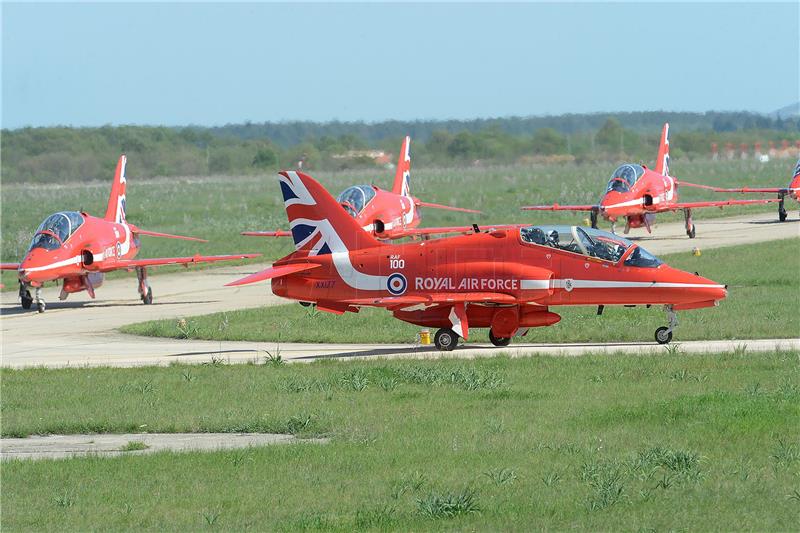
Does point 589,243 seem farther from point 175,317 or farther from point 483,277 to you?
point 175,317

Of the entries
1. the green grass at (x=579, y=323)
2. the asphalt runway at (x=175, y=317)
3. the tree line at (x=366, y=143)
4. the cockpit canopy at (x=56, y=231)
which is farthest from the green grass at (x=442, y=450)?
the tree line at (x=366, y=143)

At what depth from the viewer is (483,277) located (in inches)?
939

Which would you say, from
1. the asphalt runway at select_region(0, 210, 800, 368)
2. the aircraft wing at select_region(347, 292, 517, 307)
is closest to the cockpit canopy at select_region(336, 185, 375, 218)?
the asphalt runway at select_region(0, 210, 800, 368)

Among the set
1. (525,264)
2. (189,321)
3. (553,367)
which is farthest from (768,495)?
(189,321)

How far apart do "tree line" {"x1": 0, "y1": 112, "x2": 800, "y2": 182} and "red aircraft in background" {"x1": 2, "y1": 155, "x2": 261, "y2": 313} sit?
47.6 meters

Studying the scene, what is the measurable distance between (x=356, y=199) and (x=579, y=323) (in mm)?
18637

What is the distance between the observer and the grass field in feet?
185

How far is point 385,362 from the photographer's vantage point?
22.3 metres

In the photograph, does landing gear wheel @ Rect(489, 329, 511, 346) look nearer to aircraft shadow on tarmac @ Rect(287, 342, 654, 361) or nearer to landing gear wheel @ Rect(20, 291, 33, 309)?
aircraft shadow on tarmac @ Rect(287, 342, 654, 361)

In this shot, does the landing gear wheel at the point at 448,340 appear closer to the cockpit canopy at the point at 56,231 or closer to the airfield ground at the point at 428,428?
the airfield ground at the point at 428,428

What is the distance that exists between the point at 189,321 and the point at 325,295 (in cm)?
615

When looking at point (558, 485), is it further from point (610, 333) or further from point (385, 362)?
point (610, 333)

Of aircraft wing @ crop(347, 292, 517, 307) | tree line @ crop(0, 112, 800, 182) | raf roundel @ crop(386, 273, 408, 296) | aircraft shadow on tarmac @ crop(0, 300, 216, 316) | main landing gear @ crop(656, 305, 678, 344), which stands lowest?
aircraft shadow on tarmac @ crop(0, 300, 216, 316)

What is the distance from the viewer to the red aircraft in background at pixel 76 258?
34.0 m
